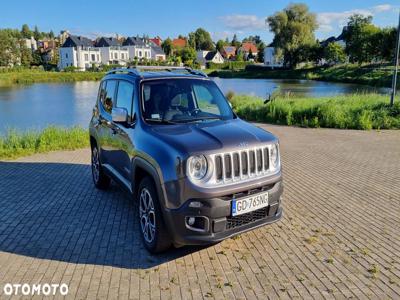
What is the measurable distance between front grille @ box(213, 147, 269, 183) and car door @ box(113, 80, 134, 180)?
135cm

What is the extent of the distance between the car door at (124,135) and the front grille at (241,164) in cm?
135

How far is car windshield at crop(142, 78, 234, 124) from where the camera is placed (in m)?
4.70

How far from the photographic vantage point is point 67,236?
4.87 meters

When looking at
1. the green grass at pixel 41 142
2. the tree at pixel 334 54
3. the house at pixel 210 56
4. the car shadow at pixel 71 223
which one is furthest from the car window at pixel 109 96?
the house at pixel 210 56

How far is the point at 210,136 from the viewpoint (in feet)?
13.1

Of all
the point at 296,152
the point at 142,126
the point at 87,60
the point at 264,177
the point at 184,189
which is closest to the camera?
the point at 184,189

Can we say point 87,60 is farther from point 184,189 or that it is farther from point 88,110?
point 184,189

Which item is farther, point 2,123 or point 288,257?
point 2,123

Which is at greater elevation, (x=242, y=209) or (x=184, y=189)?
(x=184, y=189)

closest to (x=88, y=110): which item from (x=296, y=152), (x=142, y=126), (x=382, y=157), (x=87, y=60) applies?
(x=296, y=152)

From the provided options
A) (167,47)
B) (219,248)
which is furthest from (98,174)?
(167,47)

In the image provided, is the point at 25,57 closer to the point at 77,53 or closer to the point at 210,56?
the point at 77,53

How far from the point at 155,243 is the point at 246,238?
1.26 metres

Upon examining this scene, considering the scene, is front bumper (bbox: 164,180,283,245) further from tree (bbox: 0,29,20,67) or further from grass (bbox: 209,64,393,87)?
tree (bbox: 0,29,20,67)
